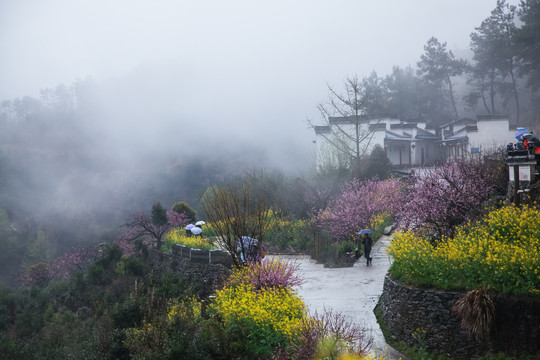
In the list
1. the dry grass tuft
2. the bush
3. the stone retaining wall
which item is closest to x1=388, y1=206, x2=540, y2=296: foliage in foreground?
the stone retaining wall

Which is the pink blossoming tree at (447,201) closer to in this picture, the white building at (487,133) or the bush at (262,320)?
the bush at (262,320)

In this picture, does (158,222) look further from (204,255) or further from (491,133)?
(491,133)

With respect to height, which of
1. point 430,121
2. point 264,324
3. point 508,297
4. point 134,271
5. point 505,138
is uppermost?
point 430,121

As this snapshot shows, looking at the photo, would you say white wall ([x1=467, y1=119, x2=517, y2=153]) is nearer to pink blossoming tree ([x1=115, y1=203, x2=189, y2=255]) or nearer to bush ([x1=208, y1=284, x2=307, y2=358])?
pink blossoming tree ([x1=115, y1=203, x2=189, y2=255])

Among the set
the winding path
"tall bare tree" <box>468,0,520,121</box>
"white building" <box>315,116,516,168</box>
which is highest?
"tall bare tree" <box>468,0,520,121</box>

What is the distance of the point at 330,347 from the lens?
28.6 ft

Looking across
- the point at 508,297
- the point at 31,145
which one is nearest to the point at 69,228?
the point at 31,145

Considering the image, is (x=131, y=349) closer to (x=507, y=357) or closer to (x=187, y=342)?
(x=187, y=342)

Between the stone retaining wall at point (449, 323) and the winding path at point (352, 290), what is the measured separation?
63 cm

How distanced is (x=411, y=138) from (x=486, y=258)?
127 feet

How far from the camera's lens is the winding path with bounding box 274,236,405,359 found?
1205cm

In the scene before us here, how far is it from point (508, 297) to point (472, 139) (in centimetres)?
3546

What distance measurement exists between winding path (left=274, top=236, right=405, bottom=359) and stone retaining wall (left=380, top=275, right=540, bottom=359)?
0.63 meters

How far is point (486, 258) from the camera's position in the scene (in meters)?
9.95
